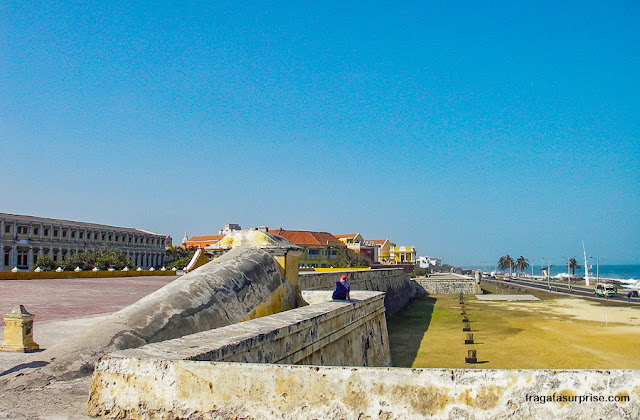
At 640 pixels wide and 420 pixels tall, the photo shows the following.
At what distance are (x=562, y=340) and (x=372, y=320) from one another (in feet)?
42.7

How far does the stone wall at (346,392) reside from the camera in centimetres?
269

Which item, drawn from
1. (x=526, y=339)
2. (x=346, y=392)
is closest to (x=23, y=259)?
(x=526, y=339)

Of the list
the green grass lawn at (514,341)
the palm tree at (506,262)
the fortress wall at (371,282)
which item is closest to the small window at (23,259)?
the fortress wall at (371,282)

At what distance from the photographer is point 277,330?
4.86m

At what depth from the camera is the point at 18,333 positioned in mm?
6410

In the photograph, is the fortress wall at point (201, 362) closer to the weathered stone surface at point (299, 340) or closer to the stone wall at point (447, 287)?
the weathered stone surface at point (299, 340)

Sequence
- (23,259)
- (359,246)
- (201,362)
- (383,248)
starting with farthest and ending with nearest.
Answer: (383,248) → (359,246) → (23,259) → (201,362)

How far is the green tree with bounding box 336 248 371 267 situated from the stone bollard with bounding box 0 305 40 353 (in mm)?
53007

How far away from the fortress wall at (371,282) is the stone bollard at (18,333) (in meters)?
5.75

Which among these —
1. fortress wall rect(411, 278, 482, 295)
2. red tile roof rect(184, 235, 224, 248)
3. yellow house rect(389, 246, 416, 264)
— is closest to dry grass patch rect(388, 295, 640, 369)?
fortress wall rect(411, 278, 482, 295)

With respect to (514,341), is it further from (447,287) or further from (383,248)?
(383,248)

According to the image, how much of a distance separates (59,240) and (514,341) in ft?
162

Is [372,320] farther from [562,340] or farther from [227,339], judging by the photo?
[562,340]

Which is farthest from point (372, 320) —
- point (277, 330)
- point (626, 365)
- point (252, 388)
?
point (626, 365)
